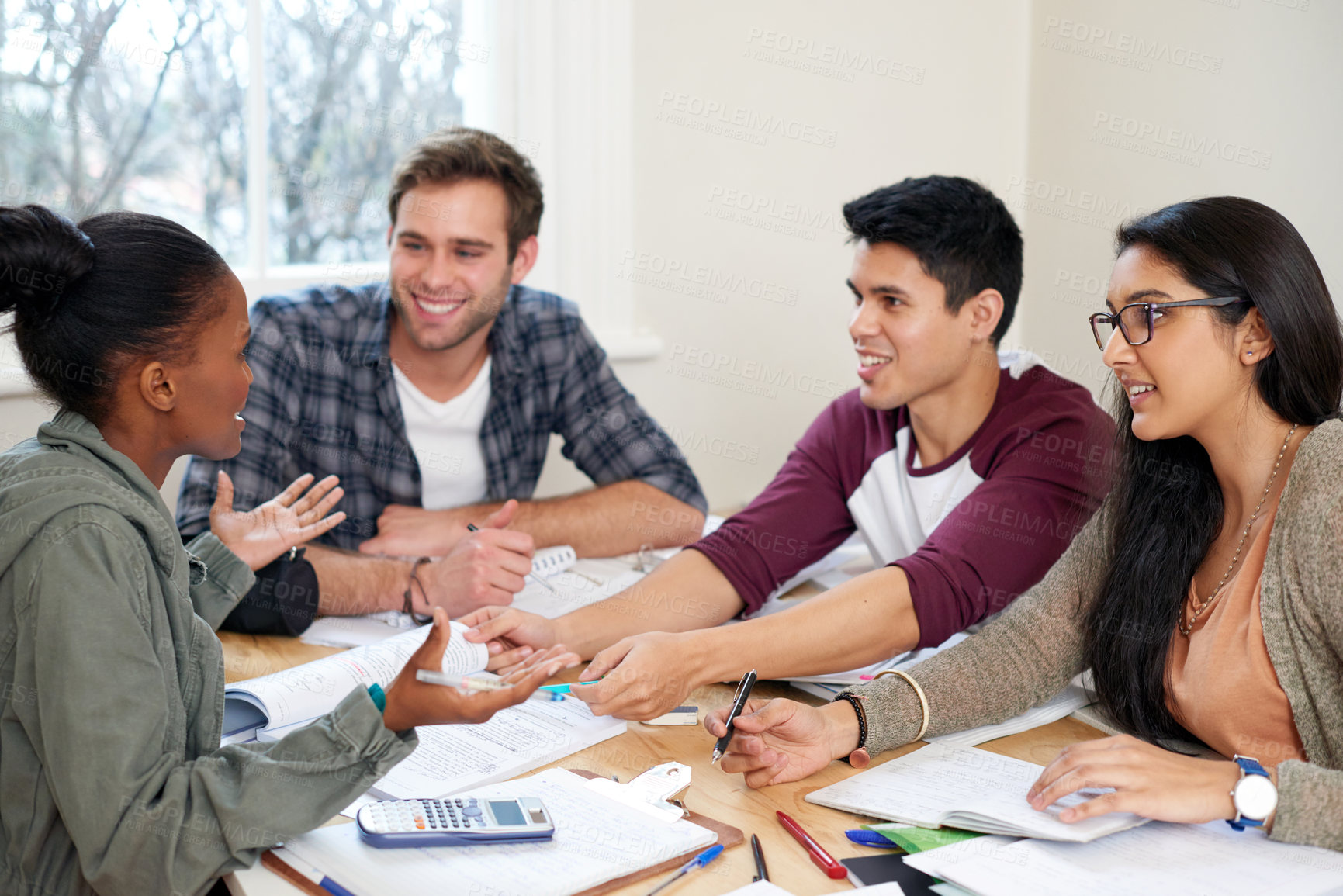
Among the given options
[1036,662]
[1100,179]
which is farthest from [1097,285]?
[1036,662]

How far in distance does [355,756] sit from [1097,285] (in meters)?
2.68

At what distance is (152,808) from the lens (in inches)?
34.4

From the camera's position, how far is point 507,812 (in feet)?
3.36

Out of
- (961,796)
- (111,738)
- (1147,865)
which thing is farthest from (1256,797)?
(111,738)

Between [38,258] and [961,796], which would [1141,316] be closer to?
[961,796]

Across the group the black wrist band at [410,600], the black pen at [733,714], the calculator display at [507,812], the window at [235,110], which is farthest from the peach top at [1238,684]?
the window at [235,110]

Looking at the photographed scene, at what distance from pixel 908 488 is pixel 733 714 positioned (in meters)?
0.78

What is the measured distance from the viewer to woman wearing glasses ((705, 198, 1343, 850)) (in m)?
1.07

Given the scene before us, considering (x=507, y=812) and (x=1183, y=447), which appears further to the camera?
(x=1183, y=447)

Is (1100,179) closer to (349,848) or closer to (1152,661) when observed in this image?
(1152,661)

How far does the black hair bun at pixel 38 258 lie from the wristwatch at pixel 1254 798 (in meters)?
1.15

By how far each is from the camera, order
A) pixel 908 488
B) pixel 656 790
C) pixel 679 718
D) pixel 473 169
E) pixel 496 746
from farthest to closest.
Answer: pixel 473 169 < pixel 908 488 < pixel 679 718 < pixel 496 746 < pixel 656 790

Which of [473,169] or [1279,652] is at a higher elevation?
[473,169]

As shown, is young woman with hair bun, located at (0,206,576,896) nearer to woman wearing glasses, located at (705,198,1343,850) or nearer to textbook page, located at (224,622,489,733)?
textbook page, located at (224,622,489,733)
